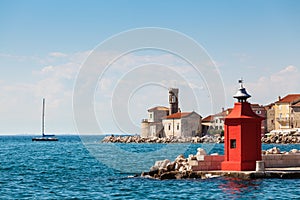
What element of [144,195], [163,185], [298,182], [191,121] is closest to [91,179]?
[163,185]

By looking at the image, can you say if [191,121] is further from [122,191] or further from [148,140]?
[122,191]

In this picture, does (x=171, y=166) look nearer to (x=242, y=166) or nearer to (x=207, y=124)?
(x=242, y=166)

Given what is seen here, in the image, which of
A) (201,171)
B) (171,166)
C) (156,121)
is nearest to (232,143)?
(201,171)

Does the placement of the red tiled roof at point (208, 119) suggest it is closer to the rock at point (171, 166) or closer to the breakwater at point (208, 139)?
the breakwater at point (208, 139)

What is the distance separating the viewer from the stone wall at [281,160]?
30239 millimetres

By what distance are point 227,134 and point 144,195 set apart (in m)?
6.36

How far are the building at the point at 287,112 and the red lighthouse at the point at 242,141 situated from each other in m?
84.7

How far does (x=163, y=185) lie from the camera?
27.8m

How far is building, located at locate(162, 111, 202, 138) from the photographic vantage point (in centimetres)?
11725

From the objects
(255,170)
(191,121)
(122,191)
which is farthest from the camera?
(191,121)

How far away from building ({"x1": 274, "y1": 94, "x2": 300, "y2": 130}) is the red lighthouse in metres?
84.7

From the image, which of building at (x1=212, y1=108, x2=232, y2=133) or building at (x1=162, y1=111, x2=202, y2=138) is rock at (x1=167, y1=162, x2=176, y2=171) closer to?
building at (x1=162, y1=111, x2=202, y2=138)

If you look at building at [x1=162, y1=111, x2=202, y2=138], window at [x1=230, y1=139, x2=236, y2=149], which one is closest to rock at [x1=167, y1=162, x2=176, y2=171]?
window at [x1=230, y1=139, x2=236, y2=149]

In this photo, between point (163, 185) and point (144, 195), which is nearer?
point (144, 195)
